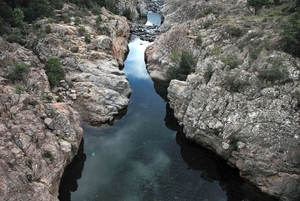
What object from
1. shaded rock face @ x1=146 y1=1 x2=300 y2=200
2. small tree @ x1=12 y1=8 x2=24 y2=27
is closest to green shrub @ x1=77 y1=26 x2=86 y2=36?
small tree @ x1=12 y1=8 x2=24 y2=27

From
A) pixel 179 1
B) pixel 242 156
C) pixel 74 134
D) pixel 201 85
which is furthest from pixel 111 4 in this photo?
pixel 242 156

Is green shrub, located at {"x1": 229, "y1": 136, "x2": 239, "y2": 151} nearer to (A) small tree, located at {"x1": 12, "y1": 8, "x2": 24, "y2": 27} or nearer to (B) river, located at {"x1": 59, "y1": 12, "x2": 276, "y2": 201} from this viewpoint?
(B) river, located at {"x1": 59, "y1": 12, "x2": 276, "y2": 201}

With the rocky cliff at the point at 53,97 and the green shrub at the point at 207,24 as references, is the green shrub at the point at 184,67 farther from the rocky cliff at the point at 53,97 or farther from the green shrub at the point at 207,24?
the rocky cliff at the point at 53,97

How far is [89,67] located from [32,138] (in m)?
18.1

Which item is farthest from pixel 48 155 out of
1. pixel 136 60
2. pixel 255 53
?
pixel 136 60

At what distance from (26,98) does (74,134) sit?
6255 mm

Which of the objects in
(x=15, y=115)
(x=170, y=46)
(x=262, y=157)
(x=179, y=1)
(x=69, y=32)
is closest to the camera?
(x=15, y=115)

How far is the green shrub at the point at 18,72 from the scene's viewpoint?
3041cm

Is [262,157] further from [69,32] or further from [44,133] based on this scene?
[69,32]

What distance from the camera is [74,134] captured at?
30156 millimetres

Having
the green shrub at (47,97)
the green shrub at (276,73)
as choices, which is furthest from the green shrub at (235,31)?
the green shrub at (47,97)

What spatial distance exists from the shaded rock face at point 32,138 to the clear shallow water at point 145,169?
2.42 meters

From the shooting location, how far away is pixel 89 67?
4119 cm

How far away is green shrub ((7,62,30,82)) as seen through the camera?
99.8ft
